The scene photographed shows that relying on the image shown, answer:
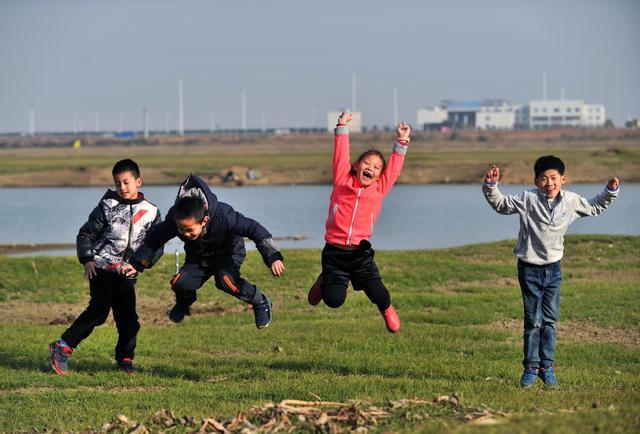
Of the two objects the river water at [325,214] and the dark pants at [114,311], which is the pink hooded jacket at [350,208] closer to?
the dark pants at [114,311]

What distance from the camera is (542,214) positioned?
10.7 metres

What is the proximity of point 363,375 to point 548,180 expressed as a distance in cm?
275

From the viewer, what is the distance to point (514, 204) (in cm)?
1084

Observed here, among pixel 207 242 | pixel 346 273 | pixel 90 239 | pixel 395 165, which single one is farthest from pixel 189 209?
pixel 395 165

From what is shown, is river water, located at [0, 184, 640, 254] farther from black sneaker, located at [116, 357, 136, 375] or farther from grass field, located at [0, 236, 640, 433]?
black sneaker, located at [116, 357, 136, 375]

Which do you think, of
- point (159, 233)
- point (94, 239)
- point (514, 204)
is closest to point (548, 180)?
point (514, 204)

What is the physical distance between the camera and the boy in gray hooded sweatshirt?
1070 cm

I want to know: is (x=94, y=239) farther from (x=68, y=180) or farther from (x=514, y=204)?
(x=68, y=180)

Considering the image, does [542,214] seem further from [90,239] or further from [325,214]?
[325,214]

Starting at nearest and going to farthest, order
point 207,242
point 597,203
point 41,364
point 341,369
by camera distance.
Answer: point 597,203 < point 207,242 < point 341,369 < point 41,364

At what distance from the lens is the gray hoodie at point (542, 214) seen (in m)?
10.7

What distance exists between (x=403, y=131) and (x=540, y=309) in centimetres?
215

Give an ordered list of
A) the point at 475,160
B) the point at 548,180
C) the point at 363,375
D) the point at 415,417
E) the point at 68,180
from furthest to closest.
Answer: the point at 475,160
the point at 68,180
the point at 363,375
the point at 548,180
the point at 415,417

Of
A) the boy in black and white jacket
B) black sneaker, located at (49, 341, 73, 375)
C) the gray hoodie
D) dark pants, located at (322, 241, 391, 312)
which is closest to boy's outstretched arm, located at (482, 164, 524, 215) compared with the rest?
the gray hoodie
